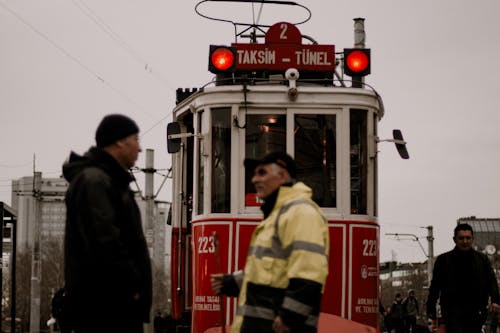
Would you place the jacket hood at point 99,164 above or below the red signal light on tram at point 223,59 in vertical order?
below

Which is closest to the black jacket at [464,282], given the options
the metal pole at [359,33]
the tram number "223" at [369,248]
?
the tram number "223" at [369,248]

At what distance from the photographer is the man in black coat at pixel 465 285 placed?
9.77 metres

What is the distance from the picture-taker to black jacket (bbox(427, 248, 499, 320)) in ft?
32.1

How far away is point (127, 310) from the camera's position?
4.91 metres

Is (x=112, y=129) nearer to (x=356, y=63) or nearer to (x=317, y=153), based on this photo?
(x=317, y=153)

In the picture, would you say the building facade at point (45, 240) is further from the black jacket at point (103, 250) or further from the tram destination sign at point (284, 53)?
the black jacket at point (103, 250)

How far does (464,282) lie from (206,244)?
2586 mm

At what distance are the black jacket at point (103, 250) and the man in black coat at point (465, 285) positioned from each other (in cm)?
539

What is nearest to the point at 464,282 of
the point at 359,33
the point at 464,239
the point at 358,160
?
the point at 464,239

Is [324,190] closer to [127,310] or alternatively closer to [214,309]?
[214,309]

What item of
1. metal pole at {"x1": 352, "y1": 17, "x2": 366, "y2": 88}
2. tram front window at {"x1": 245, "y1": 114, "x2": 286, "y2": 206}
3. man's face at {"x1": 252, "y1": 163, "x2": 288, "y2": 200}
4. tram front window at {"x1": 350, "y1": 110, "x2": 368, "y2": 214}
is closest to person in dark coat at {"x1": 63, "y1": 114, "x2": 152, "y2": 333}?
man's face at {"x1": 252, "y1": 163, "x2": 288, "y2": 200}

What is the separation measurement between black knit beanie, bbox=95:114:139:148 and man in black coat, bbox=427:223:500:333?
17.6 feet

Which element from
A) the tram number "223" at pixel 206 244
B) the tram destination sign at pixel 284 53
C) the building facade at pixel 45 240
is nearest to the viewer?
the tram number "223" at pixel 206 244

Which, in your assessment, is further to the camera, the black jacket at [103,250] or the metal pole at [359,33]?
the metal pole at [359,33]
